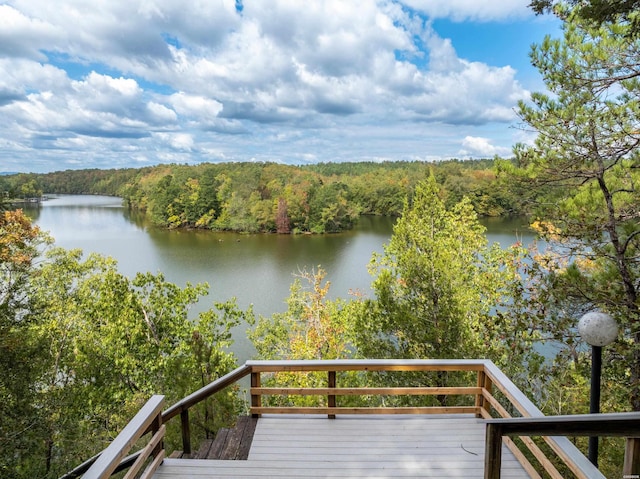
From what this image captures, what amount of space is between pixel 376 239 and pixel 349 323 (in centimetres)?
2359

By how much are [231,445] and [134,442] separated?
104cm

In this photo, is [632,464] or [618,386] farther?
[618,386]

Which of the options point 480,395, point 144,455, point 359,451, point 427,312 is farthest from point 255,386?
point 427,312

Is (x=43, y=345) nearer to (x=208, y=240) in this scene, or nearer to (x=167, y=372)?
(x=167, y=372)

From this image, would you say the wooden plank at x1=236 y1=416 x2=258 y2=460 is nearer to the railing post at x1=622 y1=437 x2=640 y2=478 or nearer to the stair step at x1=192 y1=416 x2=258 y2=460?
the stair step at x1=192 y1=416 x2=258 y2=460

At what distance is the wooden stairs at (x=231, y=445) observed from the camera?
2.91m

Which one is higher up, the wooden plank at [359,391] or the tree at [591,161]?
the tree at [591,161]

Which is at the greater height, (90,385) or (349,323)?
(349,323)

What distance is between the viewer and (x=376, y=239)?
3359 cm

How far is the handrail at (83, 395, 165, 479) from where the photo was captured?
6.05 feet

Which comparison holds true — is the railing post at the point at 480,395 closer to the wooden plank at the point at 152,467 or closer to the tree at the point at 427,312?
the wooden plank at the point at 152,467

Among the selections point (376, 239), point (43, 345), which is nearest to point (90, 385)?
point (43, 345)

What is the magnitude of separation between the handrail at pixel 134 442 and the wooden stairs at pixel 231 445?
0.37 meters

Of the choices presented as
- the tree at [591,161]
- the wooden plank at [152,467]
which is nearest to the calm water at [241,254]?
the tree at [591,161]
